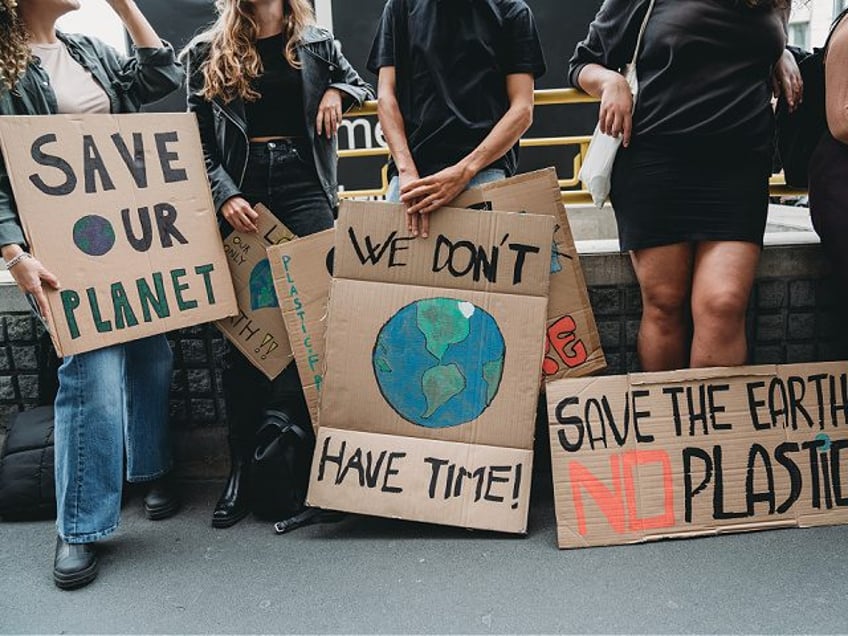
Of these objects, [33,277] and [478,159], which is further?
[478,159]

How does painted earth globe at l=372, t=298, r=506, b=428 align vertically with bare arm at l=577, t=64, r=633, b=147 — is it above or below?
below

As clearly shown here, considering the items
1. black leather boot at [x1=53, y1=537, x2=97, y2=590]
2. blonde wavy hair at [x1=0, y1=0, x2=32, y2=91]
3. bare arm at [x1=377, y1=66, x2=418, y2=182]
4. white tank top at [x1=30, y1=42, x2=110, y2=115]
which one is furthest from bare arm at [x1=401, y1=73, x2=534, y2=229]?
black leather boot at [x1=53, y1=537, x2=97, y2=590]

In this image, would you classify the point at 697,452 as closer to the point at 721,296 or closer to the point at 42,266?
the point at 721,296

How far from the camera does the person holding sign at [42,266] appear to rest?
2145 millimetres

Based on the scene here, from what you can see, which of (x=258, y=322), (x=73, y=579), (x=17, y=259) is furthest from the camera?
(x=258, y=322)

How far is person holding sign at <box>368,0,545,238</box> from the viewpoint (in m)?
2.42

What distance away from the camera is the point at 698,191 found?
7.57 feet

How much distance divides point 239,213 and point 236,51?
546 millimetres

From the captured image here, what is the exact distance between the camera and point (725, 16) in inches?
86.5

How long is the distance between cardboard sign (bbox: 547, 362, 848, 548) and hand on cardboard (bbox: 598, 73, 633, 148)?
808mm

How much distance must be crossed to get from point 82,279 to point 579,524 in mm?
1737

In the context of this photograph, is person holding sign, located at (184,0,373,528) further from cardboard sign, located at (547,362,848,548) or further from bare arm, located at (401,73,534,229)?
cardboard sign, located at (547,362,848,548)

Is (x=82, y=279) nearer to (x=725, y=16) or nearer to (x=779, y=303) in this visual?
(x=725, y=16)

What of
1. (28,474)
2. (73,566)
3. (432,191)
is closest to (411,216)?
(432,191)
